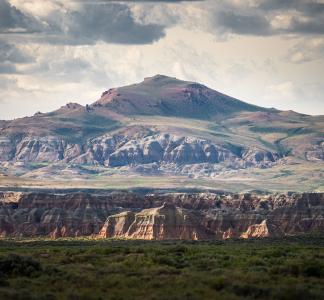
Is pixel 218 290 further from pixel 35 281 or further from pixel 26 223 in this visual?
pixel 26 223

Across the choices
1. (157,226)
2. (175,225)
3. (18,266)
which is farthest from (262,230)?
(18,266)

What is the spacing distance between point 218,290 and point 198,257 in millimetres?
22569

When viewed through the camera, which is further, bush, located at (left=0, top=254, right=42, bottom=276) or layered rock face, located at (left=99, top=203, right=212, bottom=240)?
layered rock face, located at (left=99, top=203, right=212, bottom=240)

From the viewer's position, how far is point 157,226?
17925 centimetres

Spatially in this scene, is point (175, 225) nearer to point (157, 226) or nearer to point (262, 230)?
point (157, 226)

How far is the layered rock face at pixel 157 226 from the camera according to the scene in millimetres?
176625

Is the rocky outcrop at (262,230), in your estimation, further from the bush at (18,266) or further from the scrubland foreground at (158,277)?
the bush at (18,266)

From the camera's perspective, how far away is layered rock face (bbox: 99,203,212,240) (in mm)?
176625

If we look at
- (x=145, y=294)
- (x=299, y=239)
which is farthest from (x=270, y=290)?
(x=299, y=239)

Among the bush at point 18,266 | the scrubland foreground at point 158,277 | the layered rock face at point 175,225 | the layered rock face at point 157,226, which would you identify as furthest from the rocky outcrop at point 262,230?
the bush at point 18,266

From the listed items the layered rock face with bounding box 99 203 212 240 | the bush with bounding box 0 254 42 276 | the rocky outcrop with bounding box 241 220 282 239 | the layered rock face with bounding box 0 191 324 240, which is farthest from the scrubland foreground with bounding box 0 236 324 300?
the rocky outcrop with bounding box 241 220 282 239

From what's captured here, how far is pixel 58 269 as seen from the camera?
229 ft

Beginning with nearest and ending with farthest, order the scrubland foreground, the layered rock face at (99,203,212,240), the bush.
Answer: the scrubland foreground
the bush
the layered rock face at (99,203,212,240)

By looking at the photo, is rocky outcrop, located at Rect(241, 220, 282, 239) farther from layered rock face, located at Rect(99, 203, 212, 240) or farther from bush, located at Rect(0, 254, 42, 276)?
bush, located at Rect(0, 254, 42, 276)
